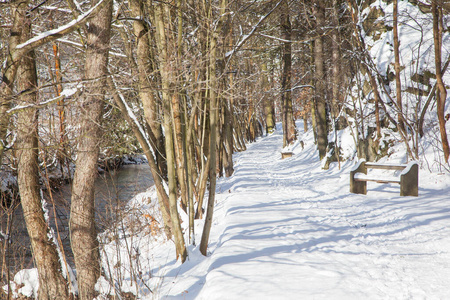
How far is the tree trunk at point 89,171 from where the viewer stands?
5.36m

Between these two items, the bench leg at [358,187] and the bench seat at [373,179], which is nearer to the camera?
the bench seat at [373,179]

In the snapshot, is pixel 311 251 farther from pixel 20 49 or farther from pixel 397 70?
pixel 397 70

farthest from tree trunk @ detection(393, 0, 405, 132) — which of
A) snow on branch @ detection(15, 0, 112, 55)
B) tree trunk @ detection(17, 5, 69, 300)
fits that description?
tree trunk @ detection(17, 5, 69, 300)

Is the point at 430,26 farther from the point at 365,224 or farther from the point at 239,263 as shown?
the point at 239,263

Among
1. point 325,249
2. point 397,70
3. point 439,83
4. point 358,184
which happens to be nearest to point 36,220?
point 325,249

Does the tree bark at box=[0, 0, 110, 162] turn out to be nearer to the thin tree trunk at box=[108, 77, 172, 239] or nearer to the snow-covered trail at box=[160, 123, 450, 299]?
the thin tree trunk at box=[108, 77, 172, 239]

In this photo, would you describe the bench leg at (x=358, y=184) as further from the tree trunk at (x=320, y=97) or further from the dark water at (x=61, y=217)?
the tree trunk at (x=320, y=97)

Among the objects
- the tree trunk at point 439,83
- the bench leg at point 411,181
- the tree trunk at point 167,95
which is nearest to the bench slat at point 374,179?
the bench leg at point 411,181

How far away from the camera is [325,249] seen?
5.25m

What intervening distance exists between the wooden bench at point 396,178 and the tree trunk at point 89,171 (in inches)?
254

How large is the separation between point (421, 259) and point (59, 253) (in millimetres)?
5614

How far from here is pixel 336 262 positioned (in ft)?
15.4

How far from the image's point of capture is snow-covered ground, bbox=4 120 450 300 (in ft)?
13.1

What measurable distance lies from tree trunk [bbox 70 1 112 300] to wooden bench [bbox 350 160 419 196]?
6454mm
